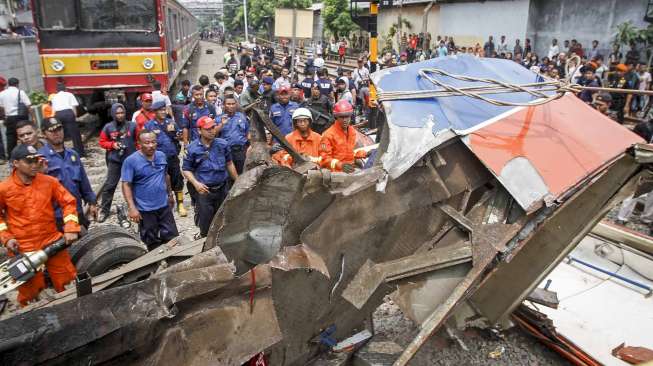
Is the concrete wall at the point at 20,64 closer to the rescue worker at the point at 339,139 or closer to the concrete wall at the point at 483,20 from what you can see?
the rescue worker at the point at 339,139

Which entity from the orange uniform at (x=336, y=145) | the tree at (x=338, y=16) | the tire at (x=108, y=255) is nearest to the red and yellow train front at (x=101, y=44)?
the orange uniform at (x=336, y=145)

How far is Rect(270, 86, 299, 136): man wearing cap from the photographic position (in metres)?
7.05

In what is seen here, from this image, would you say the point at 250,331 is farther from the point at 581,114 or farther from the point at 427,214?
the point at 581,114

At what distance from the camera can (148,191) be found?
188 inches

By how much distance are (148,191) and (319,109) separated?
14.6ft

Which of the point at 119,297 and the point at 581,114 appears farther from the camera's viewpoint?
the point at 581,114

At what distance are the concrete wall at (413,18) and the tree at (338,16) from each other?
237 cm

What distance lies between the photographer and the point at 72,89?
9.75 m

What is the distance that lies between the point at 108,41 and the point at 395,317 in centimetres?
875

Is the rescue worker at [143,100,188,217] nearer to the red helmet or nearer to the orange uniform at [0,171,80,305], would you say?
the orange uniform at [0,171,80,305]

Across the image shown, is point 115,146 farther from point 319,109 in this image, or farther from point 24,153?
point 319,109

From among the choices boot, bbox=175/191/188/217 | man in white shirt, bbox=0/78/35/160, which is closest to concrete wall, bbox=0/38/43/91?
man in white shirt, bbox=0/78/35/160

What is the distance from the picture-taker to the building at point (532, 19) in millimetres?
15117

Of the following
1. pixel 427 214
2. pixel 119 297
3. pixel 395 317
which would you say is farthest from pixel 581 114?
pixel 119 297
